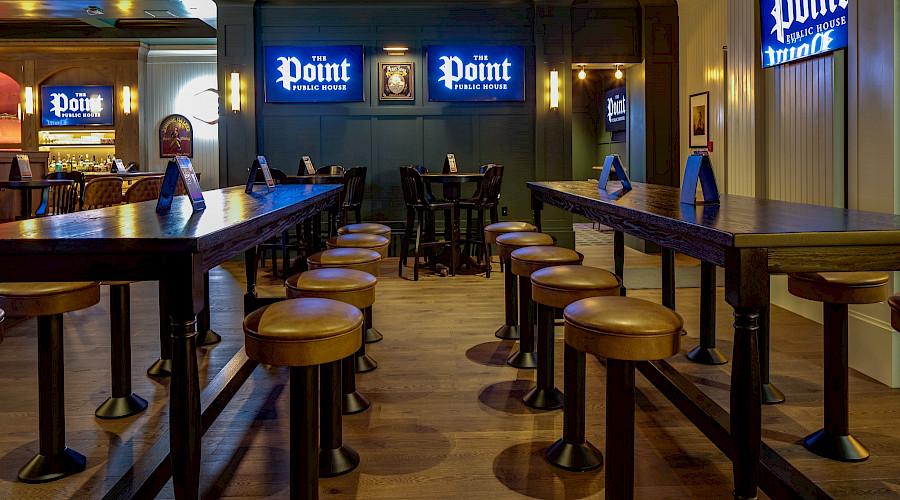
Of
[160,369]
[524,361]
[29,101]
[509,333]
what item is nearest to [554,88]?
[509,333]

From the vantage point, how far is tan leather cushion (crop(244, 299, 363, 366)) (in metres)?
1.70

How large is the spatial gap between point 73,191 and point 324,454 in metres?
5.21

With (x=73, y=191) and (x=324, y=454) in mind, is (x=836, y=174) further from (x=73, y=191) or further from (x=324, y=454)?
(x=73, y=191)

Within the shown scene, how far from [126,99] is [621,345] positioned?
11680 mm

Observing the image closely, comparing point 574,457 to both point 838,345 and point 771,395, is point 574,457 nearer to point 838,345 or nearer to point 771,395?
point 838,345

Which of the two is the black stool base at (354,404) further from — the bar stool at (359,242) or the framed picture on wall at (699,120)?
the framed picture on wall at (699,120)

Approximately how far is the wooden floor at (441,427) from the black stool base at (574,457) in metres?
0.04

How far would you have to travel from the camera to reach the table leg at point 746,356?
1.62 metres

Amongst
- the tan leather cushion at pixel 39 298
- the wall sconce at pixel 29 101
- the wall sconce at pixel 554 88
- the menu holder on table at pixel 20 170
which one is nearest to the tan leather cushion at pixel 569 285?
the tan leather cushion at pixel 39 298

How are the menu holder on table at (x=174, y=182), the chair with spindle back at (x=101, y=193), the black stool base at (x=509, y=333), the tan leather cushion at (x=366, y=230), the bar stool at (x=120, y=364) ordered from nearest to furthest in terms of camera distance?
the menu holder on table at (x=174, y=182) → the bar stool at (x=120, y=364) → the black stool base at (x=509, y=333) → the tan leather cushion at (x=366, y=230) → the chair with spindle back at (x=101, y=193)

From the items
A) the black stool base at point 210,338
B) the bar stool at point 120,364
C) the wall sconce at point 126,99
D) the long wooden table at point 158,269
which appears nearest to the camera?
the long wooden table at point 158,269

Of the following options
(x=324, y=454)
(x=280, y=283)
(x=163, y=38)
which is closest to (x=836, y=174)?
(x=324, y=454)

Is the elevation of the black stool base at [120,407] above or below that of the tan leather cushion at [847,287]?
below

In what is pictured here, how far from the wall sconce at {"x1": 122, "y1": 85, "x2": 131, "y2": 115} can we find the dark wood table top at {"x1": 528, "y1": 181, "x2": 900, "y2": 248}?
423 inches
